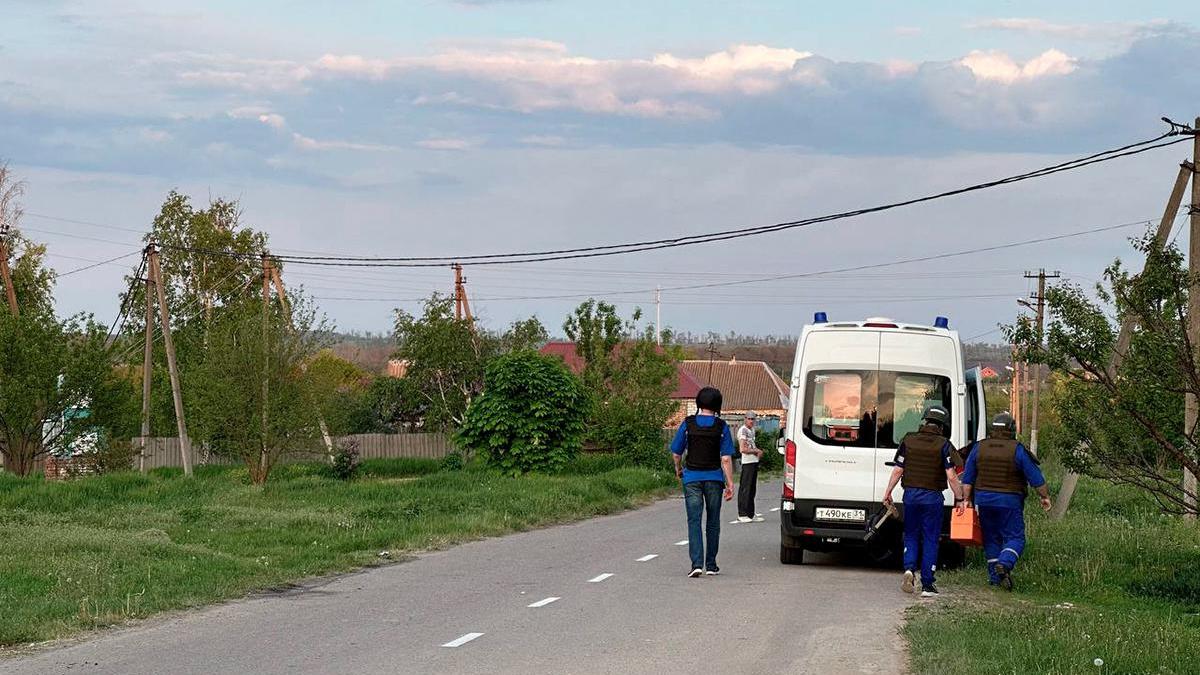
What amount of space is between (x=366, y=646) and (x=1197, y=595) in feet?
26.8

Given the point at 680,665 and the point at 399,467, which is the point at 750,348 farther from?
the point at 680,665

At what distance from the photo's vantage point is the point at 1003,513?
45.5ft

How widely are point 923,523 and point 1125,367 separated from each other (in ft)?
10.2

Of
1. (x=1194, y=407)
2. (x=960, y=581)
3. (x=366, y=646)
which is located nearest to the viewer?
(x=366, y=646)

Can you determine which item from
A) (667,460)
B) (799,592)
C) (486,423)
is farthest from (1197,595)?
(667,460)

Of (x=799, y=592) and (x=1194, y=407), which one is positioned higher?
(x=1194, y=407)

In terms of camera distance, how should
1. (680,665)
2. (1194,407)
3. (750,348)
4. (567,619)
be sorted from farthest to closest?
(750,348) → (1194,407) → (567,619) → (680,665)

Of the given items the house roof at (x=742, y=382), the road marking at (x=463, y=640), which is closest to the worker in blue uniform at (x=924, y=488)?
the road marking at (x=463, y=640)

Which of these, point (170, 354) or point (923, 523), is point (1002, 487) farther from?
point (170, 354)

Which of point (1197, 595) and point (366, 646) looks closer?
point (366, 646)

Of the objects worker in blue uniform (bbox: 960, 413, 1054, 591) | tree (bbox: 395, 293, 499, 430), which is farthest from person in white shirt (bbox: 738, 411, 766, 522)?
tree (bbox: 395, 293, 499, 430)

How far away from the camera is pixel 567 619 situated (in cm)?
1150

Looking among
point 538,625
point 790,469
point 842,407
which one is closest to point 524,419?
point 790,469

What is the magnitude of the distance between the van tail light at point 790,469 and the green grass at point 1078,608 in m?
1.88
